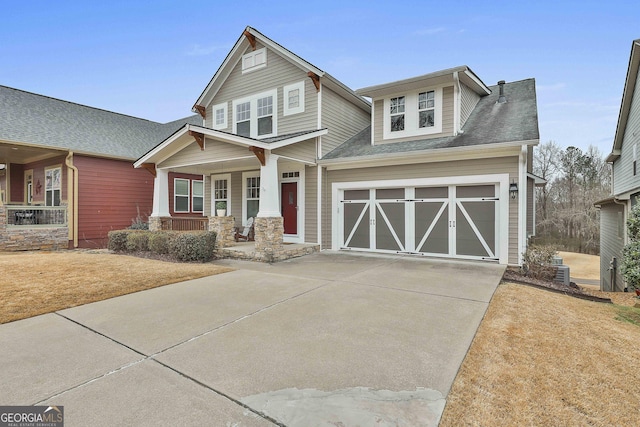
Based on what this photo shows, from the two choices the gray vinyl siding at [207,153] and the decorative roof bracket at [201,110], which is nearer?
the gray vinyl siding at [207,153]

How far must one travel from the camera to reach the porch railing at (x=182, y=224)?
11.3 m

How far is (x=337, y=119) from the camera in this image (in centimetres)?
1140

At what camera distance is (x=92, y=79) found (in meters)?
19.7

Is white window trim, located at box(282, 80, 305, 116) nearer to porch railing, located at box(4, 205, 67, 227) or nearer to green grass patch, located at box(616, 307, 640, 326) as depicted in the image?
green grass patch, located at box(616, 307, 640, 326)

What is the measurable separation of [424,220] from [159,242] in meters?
8.29

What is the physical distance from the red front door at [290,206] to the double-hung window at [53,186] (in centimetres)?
1026

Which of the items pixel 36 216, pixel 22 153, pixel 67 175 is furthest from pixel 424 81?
pixel 22 153

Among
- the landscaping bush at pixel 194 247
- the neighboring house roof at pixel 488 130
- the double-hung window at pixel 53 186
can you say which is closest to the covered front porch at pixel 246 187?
the landscaping bush at pixel 194 247

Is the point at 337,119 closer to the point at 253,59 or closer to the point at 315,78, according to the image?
the point at 315,78

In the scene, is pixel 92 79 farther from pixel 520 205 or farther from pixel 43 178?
pixel 520 205

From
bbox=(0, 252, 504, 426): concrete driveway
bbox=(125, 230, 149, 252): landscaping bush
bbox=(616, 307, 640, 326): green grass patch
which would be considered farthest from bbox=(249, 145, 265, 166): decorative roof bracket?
bbox=(616, 307, 640, 326): green grass patch

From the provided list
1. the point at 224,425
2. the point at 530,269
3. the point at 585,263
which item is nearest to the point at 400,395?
the point at 224,425

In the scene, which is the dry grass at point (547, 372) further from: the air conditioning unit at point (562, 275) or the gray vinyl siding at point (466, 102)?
the gray vinyl siding at point (466, 102)

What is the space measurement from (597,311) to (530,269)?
2287mm
